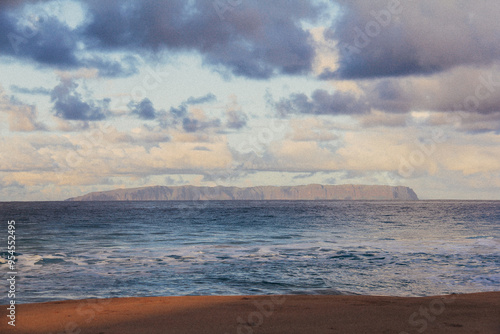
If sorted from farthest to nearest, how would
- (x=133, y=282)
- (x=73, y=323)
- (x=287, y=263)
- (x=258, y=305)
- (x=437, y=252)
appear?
(x=437, y=252) → (x=287, y=263) → (x=133, y=282) → (x=258, y=305) → (x=73, y=323)

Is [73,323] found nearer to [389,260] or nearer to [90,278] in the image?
[90,278]

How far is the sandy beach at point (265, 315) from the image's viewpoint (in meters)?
8.68

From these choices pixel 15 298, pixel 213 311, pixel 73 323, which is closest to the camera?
pixel 73 323

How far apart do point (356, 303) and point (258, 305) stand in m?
2.37

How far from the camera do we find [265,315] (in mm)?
9734

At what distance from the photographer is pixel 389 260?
2131 centimetres

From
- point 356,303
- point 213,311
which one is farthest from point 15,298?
point 356,303

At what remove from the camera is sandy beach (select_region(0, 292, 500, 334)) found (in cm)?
868

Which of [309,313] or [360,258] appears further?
[360,258]

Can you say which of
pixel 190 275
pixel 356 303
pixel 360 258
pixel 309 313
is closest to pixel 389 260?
pixel 360 258

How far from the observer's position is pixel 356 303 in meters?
11.0

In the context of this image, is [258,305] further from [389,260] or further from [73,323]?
[389,260]

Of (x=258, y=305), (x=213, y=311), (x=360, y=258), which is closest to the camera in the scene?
(x=213, y=311)

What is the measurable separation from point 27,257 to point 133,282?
1073 centimetres
